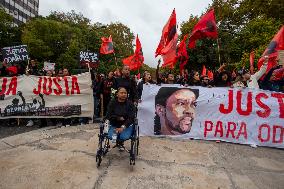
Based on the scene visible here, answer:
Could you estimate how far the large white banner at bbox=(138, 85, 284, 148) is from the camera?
790cm

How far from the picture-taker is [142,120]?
26.9ft

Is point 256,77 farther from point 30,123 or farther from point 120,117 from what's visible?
point 30,123

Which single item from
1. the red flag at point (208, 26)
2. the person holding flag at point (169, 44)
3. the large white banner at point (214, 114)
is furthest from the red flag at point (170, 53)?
the large white banner at point (214, 114)

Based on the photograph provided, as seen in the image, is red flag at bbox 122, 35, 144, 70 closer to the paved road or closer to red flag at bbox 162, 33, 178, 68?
red flag at bbox 162, 33, 178, 68

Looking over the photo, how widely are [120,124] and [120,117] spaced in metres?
0.15

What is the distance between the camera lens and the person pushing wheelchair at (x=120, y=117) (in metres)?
5.76

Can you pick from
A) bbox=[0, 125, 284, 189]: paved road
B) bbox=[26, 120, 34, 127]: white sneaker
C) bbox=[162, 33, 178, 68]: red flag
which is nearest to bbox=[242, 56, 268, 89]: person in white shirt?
bbox=[0, 125, 284, 189]: paved road

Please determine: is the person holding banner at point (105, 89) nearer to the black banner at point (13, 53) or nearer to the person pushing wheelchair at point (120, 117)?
the black banner at point (13, 53)

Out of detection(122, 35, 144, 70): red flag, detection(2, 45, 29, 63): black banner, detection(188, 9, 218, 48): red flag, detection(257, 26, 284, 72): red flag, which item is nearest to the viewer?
detection(257, 26, 284, 72): red flag

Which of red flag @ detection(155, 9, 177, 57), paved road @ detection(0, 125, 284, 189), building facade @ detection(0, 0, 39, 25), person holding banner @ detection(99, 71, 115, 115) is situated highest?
building facade @ detection(0, 0, 39, 25)

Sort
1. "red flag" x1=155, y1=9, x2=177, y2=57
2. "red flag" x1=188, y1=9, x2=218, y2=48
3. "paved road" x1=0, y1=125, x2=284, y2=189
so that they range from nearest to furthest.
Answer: "paved road" x1=0, y1=125, x2=284, y2=189, "red flag" x1=188, y1=9, x2=218, y2=48, "red flag" x1=155, y1=9, x2=177, y2=57

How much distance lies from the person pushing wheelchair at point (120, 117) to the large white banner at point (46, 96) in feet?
13.1

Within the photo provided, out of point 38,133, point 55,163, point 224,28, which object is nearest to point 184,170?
point 55,163

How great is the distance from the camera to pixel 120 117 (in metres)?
5.90
